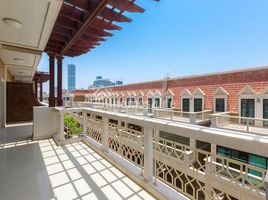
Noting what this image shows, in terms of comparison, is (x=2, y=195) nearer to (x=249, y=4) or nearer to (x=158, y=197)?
(x=158, y=197)

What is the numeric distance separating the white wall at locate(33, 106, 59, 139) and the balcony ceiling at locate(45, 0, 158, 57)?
178 centimetres

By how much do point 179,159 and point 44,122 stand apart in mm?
3945

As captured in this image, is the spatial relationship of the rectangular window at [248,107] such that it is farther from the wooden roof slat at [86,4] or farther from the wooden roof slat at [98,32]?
the wooden roof slat at [86,4]

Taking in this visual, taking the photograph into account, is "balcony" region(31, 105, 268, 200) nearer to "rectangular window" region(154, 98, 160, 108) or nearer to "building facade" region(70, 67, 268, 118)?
"building facade" region(70, 67, 268, 118)

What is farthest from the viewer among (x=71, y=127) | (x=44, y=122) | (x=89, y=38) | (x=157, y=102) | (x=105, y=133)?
(x=157, y=102)

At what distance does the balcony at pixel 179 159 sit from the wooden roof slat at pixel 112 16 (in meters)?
1.60

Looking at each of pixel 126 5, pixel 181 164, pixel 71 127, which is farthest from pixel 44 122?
pixel 181 164

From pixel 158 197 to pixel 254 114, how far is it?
7.42 m

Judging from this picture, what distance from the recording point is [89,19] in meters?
2.40

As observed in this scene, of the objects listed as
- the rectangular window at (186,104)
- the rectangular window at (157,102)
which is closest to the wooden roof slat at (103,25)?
the rectangular window at (186,104)

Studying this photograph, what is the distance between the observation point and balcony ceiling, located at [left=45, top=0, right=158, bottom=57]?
7.07 ft

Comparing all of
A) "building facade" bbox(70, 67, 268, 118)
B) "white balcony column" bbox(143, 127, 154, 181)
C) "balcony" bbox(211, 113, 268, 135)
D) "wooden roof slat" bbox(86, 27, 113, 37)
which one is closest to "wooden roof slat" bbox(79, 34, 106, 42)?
"wooden roof slat" bbox(86, 27, 113, 37)

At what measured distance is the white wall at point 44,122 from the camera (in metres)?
3.99

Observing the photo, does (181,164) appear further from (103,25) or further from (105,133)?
(103,25)
